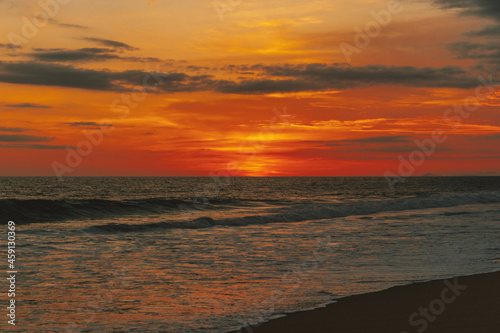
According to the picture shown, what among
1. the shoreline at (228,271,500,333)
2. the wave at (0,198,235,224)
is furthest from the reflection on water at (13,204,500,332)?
the wave at (0,198,235,224)

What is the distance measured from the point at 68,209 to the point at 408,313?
1018 inches

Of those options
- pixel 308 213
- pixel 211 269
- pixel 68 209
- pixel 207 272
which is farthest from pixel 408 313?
pixel 68 209

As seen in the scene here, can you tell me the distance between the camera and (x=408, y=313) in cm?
771

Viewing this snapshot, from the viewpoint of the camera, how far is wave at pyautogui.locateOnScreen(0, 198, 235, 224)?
2639 cm

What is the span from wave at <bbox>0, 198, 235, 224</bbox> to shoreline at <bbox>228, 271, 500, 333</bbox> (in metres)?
21.4

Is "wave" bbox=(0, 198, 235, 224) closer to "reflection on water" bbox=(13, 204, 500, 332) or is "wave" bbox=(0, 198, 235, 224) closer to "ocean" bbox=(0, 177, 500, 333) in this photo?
"ocean" bbox=(0, 177, 500, 333)

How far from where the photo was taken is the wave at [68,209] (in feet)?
86.6

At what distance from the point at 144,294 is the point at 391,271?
5651mm

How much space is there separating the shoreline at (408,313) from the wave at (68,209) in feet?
70.1

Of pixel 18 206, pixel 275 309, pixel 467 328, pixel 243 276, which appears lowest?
pixel 467 328

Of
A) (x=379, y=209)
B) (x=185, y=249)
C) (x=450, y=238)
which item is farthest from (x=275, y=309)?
(x=379, y=209)

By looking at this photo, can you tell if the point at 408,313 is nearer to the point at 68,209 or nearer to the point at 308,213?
the point at 308,213

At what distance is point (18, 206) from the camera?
2798 cm

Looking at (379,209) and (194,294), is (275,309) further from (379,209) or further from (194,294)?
(379,209)
